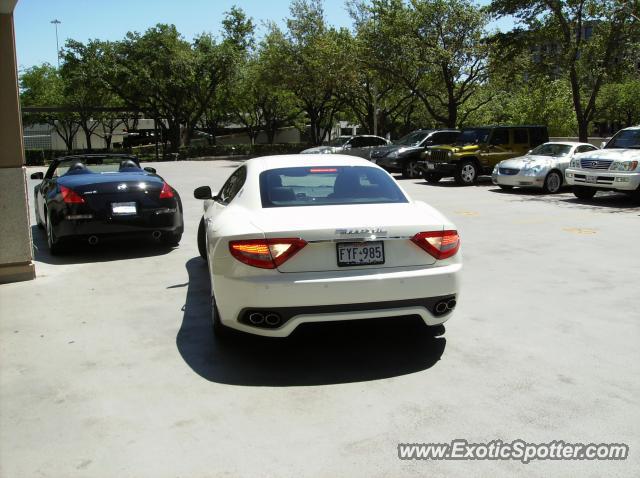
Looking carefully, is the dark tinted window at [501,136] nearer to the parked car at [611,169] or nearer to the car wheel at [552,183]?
the car wheel at [552,183]

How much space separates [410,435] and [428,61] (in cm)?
2755

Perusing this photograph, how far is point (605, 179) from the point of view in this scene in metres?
14.7

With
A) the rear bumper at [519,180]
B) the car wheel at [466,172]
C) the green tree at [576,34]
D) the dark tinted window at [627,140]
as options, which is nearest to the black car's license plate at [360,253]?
the dark tinted window at [627,140]

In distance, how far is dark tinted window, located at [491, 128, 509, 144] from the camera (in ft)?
67.7

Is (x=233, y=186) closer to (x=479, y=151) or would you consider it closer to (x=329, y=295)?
(x=329, y=295)

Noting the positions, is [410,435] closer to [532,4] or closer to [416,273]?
[416,273]

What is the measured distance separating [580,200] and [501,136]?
18.0 ft

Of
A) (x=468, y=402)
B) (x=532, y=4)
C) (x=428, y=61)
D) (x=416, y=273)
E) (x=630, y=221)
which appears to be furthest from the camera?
(x=428, y=61)

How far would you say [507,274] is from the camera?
743 cm

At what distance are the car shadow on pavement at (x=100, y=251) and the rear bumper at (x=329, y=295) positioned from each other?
15.5 feet

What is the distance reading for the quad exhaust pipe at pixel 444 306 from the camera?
14.8 ft

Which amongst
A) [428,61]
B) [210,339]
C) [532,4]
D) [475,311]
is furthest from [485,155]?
[210,339]

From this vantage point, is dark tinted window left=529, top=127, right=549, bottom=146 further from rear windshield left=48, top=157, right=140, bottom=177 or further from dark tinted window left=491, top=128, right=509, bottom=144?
rear windshield left=48, top=157, right=140, bottom=177

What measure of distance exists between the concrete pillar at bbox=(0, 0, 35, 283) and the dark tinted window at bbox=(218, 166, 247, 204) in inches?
92.7
